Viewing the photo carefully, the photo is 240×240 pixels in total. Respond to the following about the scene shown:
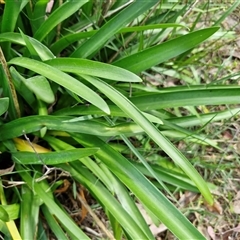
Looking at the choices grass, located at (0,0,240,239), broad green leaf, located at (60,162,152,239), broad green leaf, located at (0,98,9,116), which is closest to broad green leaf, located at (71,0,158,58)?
grass, located at (0,0,240,239)

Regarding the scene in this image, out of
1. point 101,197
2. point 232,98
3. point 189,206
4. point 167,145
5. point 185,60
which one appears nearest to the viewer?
point 167,145

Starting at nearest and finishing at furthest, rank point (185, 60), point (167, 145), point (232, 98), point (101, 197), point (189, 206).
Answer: point (167, 145), point (232, 98), point (101, 197), point (189, 206), point (185, 60)

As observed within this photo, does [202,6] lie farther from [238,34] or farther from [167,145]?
[167,145]

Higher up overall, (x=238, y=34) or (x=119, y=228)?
(x=238, y=34)

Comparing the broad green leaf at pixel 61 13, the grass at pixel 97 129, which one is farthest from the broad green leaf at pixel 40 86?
the broad green leaf at pixel 61 13

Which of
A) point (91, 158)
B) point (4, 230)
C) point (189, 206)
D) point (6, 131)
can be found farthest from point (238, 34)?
point (4, 230)

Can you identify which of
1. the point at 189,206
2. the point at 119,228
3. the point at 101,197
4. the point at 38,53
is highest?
the point at 38,53
